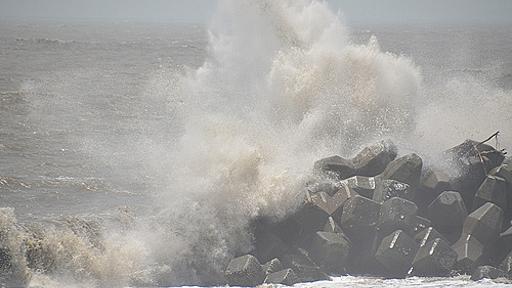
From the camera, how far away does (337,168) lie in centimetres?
1463

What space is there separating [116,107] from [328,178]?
53.8 ft

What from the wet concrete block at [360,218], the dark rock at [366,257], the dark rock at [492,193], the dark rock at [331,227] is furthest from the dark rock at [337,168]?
the dark rock at [492,193]

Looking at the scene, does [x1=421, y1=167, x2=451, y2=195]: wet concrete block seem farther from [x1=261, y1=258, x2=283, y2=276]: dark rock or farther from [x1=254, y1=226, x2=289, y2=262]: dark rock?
[x1=261, y1=258, x2=283, y2=276]: dark rock

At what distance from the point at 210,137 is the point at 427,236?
664cm

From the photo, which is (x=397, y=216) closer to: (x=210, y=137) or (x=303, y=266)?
(x=303, y=266)

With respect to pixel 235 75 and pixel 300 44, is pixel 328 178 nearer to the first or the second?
pixel 300 44

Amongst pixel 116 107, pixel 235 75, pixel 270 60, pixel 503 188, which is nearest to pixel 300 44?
pixel 270 60

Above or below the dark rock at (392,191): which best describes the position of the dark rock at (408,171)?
above

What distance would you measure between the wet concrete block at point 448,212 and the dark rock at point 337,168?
78.4 inches

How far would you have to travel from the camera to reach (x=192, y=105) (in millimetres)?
29734

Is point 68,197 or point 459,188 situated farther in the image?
point 68,197

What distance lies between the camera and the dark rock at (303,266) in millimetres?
12328

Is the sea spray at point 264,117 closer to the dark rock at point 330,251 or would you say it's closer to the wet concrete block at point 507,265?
the dark rock at point 330,251

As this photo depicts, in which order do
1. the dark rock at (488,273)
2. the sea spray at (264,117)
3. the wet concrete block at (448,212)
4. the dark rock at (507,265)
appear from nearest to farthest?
the dark rock at (488,273), the dark rock at (507,265), the wet concrete block at (448,212), the sea spray at (264,117)
